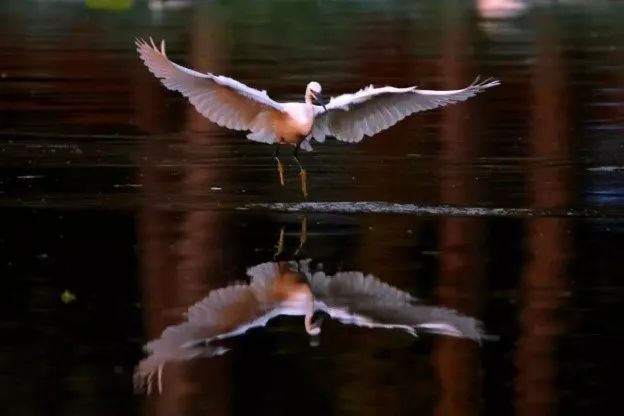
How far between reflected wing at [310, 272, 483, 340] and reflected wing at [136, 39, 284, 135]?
3.59 metres

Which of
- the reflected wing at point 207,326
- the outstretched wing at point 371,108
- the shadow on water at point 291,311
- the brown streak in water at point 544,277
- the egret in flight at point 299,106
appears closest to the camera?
the brown streak in water at point 544,277

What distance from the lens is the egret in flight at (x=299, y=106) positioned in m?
14.5

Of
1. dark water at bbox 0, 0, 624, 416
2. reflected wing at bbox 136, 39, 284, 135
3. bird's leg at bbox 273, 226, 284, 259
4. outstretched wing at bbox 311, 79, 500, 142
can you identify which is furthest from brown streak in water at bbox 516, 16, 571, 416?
reflected wing at bbox 136, 39, 284, 135

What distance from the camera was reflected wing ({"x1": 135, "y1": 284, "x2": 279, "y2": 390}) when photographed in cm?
884

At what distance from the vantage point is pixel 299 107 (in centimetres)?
1487

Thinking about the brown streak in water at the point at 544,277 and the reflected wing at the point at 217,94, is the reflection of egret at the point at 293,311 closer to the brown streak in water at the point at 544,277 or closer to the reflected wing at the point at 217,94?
the brown streak in water at the point at 544,277

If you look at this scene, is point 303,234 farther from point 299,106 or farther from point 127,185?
point 127,185

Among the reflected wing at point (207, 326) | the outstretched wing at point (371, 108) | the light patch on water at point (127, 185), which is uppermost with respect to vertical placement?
the outstretched wing at point (371, 108)

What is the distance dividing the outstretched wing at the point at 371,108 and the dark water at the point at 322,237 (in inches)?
18.0

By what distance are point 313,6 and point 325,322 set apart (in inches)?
1490

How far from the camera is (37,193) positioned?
47.6 ft

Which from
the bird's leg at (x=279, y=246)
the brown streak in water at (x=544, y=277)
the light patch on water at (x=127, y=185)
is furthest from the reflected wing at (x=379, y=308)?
the light patch on water at (x=127, y=185)

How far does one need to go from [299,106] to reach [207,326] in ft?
18.0

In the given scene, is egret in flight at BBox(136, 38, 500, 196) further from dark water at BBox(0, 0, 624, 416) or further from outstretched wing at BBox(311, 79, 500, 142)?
dark water at BBox(0, 0, 624, 416)
